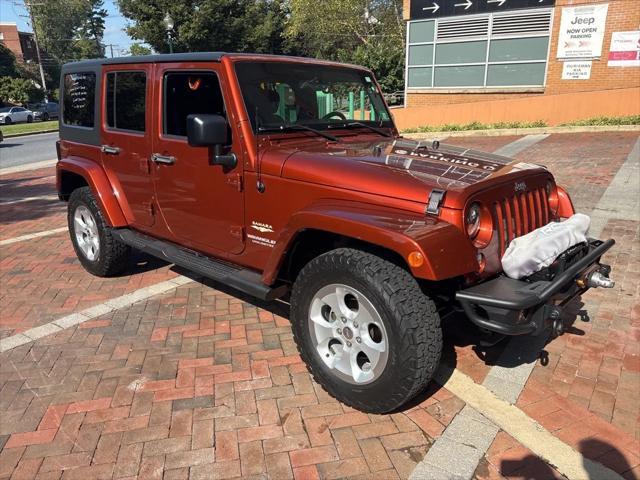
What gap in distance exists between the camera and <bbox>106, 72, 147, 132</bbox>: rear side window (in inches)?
161

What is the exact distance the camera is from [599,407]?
9.53 ft

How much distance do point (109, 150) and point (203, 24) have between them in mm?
35346

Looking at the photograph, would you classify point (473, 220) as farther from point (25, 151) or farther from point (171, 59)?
point (25, 151)

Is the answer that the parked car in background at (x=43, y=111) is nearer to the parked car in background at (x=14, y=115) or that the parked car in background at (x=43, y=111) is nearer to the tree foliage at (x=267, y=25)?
the parked car in background at (x=14, y=115)

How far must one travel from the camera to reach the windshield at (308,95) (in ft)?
11.2

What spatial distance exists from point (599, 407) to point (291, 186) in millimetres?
2206

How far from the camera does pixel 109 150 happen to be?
14.6 ft

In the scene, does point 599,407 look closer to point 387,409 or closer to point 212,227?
point 387,409

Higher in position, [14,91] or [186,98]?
[186,98]

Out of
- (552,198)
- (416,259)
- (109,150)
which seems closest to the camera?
(416,259)

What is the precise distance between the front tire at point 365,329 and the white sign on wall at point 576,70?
15905 mm

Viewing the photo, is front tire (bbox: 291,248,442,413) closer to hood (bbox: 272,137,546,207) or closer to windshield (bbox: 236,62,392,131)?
hood (bbox: 272,137,546,207)

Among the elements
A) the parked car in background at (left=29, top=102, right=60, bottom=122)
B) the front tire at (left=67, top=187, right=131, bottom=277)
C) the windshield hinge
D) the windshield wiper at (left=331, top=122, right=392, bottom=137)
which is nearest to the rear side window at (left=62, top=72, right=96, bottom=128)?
the front tire at (left=67, top=187, right=131, bottom=277)

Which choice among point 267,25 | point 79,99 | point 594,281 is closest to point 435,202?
point 594,281
